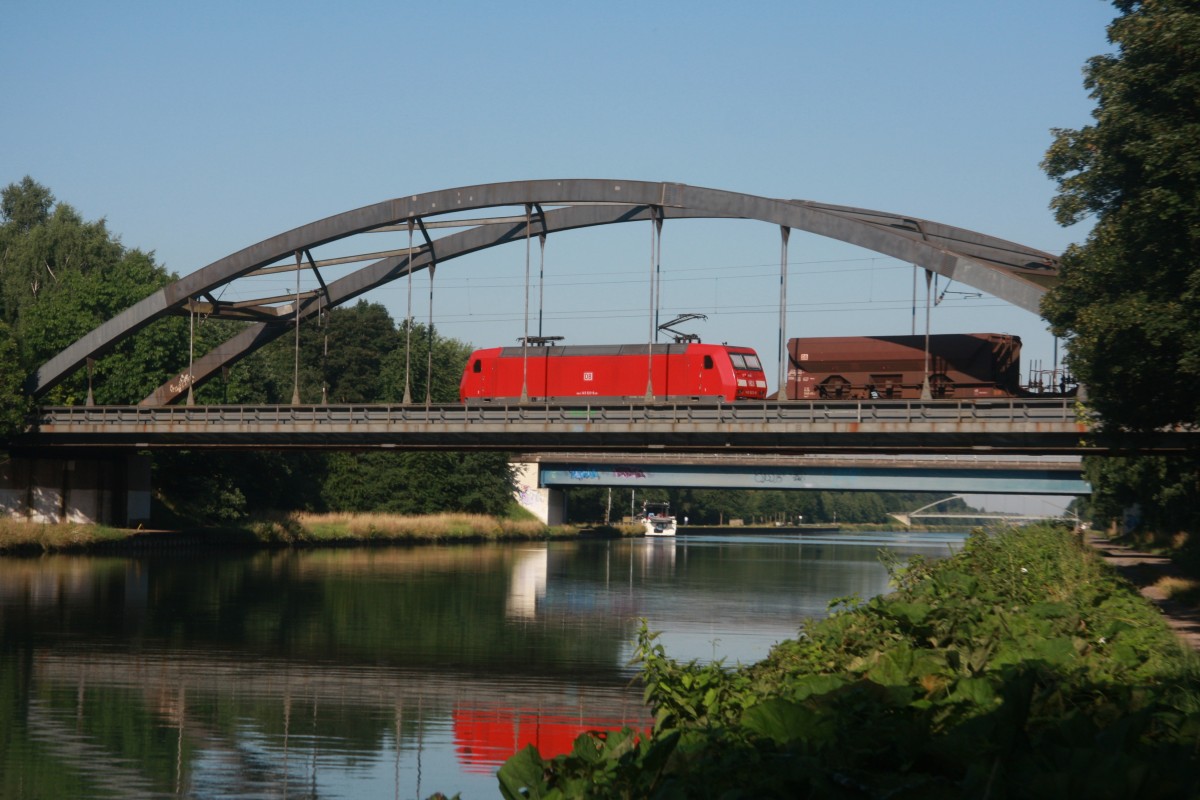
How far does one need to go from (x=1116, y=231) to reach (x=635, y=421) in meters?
21.6

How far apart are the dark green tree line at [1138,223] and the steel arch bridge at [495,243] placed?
39.1 ft

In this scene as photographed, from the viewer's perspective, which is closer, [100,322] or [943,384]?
[943,384]

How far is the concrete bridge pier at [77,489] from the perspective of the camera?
205 ft

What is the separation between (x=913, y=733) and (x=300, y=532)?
67879 mm

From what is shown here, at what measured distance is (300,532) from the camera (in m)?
71.2

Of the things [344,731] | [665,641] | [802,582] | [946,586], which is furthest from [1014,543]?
[802,582]

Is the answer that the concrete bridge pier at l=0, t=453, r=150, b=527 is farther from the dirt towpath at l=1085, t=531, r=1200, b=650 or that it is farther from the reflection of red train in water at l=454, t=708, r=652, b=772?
the reflection of red train in water at l=454, t=708, r=652, b=772

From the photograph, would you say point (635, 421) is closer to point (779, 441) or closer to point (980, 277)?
point (779, 441)

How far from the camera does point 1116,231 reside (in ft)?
95.6

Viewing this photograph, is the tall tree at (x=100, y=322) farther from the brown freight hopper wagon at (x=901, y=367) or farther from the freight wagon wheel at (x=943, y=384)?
the freight wagon wheel at (x=943, y=384)

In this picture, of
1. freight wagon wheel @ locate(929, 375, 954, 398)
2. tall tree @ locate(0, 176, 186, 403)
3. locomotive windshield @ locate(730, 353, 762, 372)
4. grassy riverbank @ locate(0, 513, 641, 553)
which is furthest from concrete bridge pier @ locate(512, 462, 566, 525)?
freight wagon wheel @ locate(929, 375, 954, 398)

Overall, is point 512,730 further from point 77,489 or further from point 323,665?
point 77,489

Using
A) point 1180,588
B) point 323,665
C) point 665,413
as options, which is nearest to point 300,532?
point 665,413

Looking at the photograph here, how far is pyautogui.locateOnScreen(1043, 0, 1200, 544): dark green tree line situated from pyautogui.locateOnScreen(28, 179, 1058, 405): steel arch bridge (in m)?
11.9
